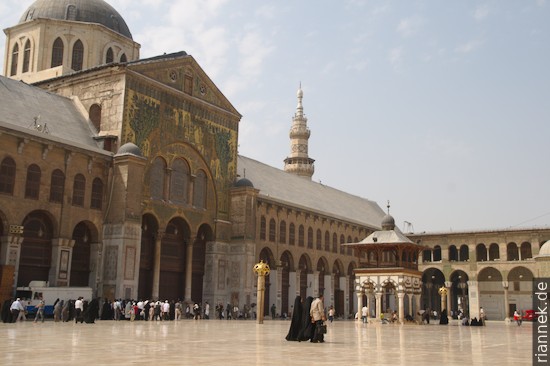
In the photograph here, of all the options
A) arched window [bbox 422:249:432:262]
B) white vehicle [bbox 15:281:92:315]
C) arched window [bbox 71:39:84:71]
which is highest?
arched window [bbox 71:39:84:71]

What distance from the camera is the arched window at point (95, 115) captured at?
34156 mm

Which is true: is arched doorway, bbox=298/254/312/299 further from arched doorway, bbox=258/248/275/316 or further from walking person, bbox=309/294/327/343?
walking person, bbox=309/294/327/343

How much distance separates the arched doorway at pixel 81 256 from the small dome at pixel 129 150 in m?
4.07

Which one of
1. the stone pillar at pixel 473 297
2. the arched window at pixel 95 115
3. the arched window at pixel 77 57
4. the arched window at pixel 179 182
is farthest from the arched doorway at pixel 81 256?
the stone pillar at pixel 473 297

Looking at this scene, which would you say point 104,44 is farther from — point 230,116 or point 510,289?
point 510,289

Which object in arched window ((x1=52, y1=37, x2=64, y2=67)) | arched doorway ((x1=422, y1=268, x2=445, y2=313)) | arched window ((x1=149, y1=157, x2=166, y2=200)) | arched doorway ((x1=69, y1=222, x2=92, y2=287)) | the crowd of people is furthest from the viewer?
arched doorway ((x1=422, y1=268, x2=445, y2=313))

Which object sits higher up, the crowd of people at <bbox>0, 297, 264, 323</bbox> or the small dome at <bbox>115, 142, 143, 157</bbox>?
the small dome at <bbox>115, 142, 143, 157</bbox>

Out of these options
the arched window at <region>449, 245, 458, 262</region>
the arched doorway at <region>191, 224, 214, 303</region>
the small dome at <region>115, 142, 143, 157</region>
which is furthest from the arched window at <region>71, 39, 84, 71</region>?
the arched window at <region>449, 245, 458, 262</region>

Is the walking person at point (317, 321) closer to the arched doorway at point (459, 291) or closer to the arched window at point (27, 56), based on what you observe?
the arched window at point (27, 56)

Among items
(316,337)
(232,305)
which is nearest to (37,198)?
(232,305)

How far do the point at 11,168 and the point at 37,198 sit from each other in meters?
1.83

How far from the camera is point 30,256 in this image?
28.8 metres

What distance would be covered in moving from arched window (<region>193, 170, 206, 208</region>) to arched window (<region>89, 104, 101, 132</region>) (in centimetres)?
679

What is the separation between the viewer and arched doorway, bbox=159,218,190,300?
118ft
